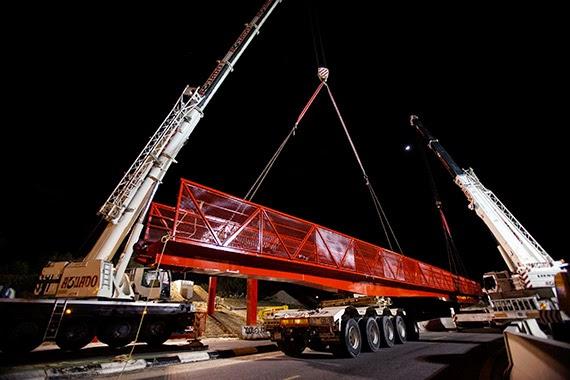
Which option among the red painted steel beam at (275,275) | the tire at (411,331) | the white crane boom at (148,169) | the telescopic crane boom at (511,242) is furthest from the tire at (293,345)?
the telescopic crane boom at (511,242)

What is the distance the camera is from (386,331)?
10.7 meters

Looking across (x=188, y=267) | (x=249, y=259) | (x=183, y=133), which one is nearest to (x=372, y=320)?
(x=249, y=259)

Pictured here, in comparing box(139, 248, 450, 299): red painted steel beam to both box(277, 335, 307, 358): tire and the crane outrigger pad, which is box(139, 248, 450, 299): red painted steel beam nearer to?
the crane outrigger pad

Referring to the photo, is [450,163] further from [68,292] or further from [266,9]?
[68,292]

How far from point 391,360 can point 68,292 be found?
864 cm

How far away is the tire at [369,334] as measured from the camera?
9.48 metres

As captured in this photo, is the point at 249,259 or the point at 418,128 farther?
the point at 418,128

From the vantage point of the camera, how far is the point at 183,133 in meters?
10.3

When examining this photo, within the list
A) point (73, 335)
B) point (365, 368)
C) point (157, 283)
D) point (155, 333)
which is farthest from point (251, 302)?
point (365, 368)

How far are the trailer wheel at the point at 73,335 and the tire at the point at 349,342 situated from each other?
23.1ft

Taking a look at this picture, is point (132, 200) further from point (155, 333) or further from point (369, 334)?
point (369, 334)

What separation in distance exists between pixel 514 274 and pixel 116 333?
14.0 metres

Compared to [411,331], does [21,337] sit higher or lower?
higher

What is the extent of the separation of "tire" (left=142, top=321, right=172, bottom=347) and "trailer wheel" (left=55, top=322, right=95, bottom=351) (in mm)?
1903
